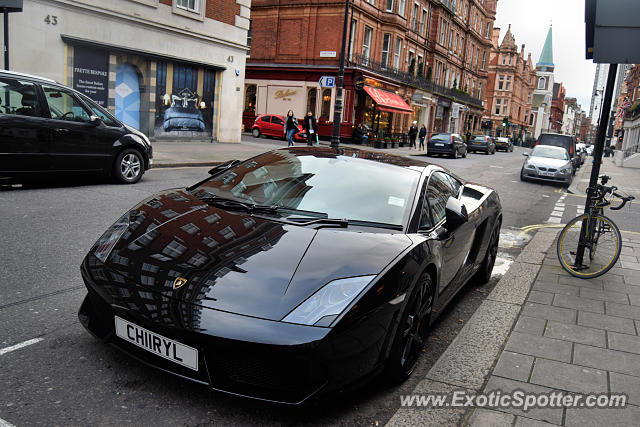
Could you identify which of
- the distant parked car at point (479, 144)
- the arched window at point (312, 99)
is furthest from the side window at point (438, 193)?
the distant parked car at point (479, 144)

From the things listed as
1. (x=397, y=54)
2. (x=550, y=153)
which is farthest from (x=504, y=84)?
(x=550, y=153)

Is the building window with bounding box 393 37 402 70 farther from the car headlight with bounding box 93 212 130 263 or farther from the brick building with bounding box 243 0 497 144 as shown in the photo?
the car headlight with bounding box 93 212 130 263

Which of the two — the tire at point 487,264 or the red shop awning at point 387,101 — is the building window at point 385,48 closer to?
the red shop awning at point 387,101

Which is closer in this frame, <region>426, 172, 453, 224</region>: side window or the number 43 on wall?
<region>426, 172, 453, 224</region>: side window

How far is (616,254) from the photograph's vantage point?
559 centimetres

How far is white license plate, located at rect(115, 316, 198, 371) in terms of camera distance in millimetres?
2467

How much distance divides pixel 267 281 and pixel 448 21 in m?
53.8

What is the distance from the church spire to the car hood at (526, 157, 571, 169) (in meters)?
133

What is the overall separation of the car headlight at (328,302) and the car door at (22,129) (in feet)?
23.4

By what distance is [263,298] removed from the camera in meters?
2.53

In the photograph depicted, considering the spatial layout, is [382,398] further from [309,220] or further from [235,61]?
[235,61]

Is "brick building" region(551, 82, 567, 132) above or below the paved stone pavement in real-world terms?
above

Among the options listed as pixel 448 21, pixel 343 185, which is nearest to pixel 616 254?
pixel 343 185

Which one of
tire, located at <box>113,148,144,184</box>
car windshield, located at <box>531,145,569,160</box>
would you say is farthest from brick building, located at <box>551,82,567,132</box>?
tire, located at <box>113,148,144,184</box>
